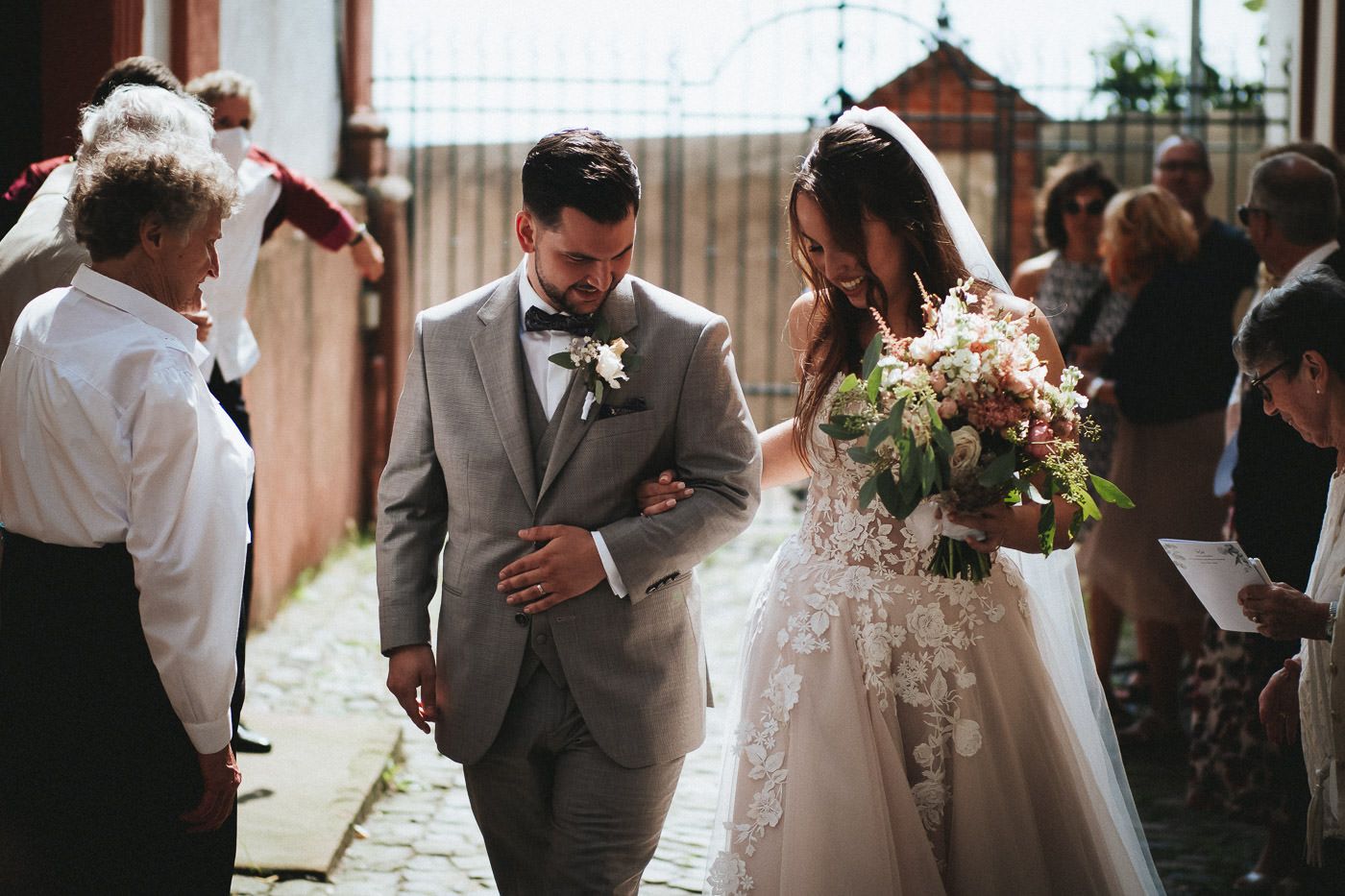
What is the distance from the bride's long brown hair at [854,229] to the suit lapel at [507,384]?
777 mm

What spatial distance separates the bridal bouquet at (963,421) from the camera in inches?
114

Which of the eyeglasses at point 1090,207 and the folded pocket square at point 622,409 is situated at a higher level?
the eyeglasses at point 1090,207

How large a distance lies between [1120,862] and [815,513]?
1087 millimetres

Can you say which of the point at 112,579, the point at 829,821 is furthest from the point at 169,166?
the point at 829,821

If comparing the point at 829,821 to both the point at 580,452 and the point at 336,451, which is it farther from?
the point at 336,451

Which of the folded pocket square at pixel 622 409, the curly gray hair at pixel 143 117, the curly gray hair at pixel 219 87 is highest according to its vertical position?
the curly gray hair at pixel 219 87

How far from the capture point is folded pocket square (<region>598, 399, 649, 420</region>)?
10.0 feet

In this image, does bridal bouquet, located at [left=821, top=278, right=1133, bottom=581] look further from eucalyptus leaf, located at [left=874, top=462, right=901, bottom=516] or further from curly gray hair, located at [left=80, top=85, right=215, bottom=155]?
curly gray hair, located at [left=80, top=85, right=215, bottom=155]

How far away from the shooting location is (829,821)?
313 centimetres

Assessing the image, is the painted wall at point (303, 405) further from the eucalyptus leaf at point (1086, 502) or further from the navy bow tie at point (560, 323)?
the eucalyptus leaf at point (1086, 502)

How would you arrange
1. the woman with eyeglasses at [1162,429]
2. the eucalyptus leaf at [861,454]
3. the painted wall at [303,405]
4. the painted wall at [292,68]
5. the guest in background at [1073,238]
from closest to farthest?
1. the eucalyptus leaf at [861,454]
2. the woman with eyeglasses at [1162,429]
3. the guest in background at [1073,238]
4. the painted wall at [292,68]
5. the painted wall at [303,405]

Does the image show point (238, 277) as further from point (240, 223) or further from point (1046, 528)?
point (1046, 528)

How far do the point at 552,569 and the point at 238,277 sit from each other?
295cm

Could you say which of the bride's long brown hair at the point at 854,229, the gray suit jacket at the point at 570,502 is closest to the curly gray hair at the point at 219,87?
the gray suit jacket at the point at 570,502
